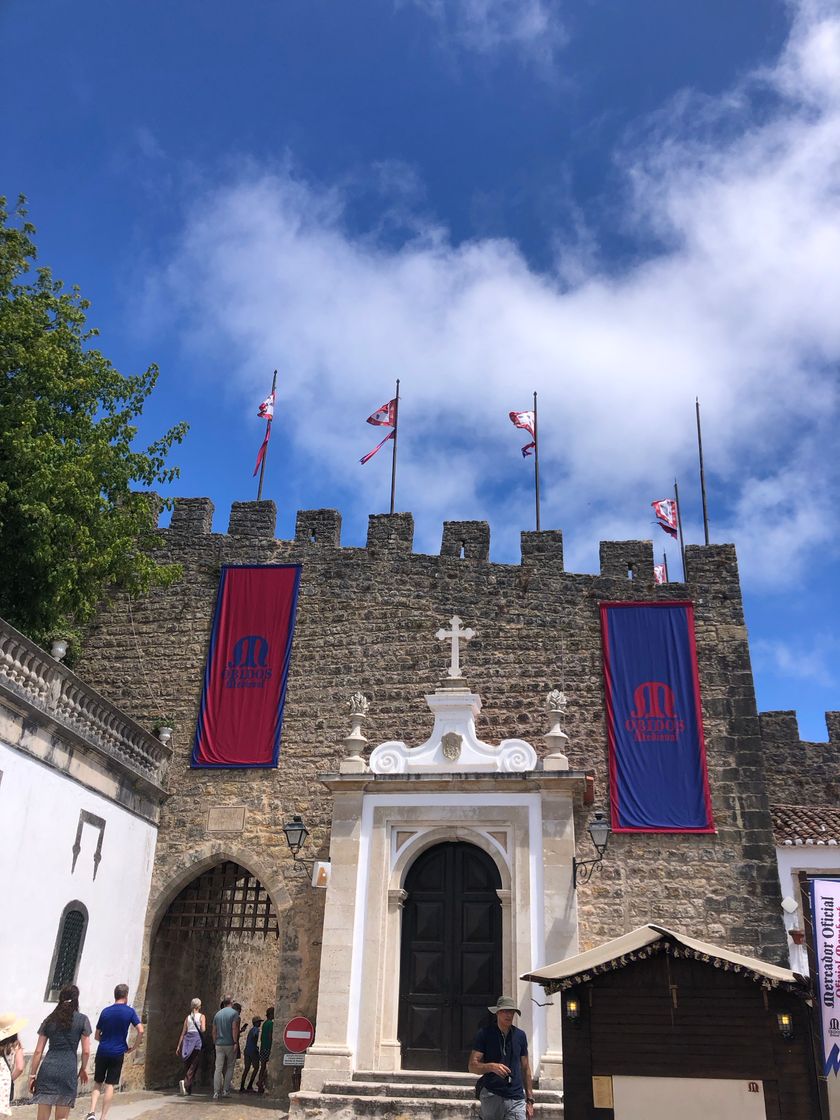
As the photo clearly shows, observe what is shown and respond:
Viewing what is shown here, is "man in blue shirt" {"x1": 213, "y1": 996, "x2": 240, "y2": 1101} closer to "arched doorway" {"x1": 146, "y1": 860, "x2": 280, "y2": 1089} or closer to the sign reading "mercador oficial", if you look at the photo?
"arched doorway" {"x1": 146, "y1": 860, "x2": 280, "y2": 1089}

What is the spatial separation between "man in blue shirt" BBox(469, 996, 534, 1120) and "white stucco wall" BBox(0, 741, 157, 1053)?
5.76 metres

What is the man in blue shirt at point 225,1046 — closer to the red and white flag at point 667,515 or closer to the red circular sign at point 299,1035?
the red circular sign at point 299,1035

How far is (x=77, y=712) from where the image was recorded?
481 inches

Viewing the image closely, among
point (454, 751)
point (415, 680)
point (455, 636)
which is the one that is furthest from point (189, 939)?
point (455, 636)

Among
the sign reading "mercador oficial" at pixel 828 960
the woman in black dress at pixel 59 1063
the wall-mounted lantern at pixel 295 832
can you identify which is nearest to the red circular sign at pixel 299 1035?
the wall-mounted lantern at pixel 295 832

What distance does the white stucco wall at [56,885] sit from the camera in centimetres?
1042

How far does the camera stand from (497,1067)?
6.84 meters

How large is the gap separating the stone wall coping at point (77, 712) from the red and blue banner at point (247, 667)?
0.91 m

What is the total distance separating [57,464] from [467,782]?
6676 mm

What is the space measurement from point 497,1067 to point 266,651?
9372 mm

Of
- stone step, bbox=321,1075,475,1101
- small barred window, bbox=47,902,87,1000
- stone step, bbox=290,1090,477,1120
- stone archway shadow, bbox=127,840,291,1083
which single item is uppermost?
stone archway shadow, bbox=127,840,291,1083

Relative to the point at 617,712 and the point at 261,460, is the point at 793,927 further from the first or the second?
the point at 261,460

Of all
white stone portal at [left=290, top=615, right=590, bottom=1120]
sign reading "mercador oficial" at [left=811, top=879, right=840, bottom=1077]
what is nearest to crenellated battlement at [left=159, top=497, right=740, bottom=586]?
white stone portal at [left=290, top=615, right=590, bottom=1120]

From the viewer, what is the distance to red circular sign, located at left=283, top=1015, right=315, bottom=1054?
12.3m
